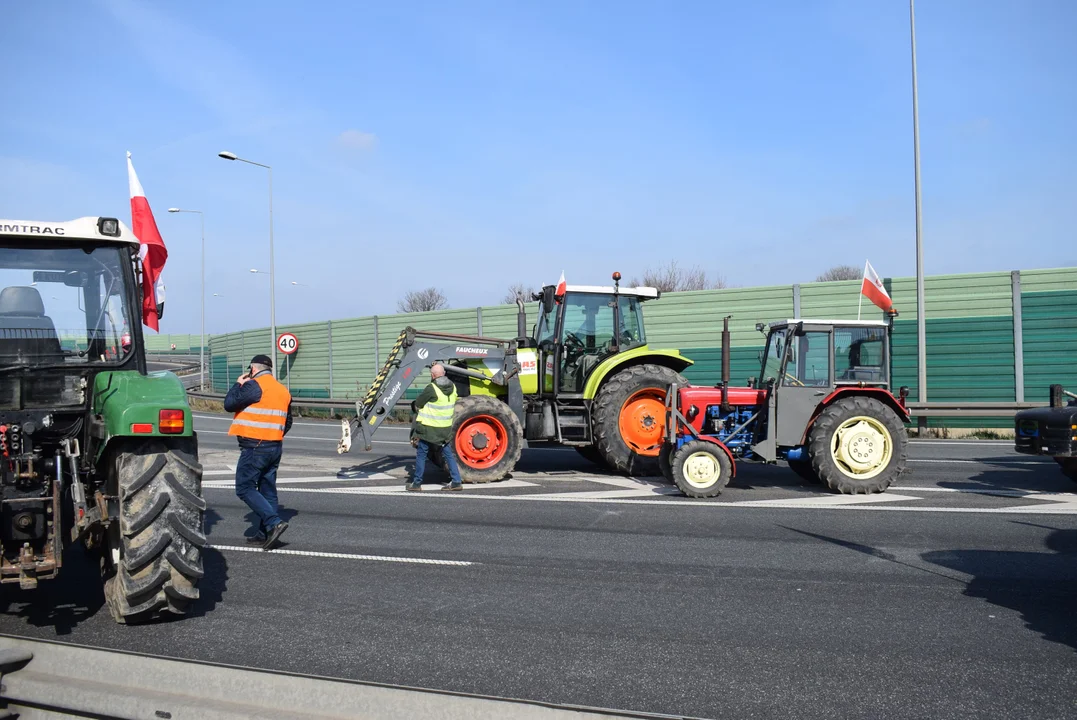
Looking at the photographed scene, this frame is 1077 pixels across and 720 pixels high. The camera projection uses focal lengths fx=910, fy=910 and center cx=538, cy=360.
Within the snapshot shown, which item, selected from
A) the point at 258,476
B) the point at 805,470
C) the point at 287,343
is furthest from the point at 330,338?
the point at 258,476

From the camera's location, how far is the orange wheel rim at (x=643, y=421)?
41.8ft

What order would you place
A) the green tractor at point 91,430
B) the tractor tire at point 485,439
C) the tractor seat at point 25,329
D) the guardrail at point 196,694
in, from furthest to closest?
the tractor tire at point 485,439 < the tractor seat at point 25,329 < the green tractor at point 91,430 < the guardrail at point 196,694

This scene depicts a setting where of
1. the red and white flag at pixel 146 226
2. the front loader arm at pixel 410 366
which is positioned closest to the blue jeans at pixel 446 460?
the front loader arm at pixel 410 366

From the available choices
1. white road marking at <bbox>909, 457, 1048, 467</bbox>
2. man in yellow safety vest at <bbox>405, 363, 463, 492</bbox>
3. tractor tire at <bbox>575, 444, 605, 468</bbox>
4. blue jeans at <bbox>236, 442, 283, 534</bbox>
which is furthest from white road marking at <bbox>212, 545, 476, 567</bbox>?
white road marking at <bbox>909, 457, 1048, 467</bbox>

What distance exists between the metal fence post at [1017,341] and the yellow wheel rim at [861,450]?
371 inches

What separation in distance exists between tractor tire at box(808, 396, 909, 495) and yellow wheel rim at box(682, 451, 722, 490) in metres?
1.29

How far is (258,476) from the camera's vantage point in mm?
8117

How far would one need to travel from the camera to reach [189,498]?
5.49 meters

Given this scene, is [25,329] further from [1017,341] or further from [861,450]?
[1017,341]

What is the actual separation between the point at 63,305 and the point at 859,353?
30.1 feet

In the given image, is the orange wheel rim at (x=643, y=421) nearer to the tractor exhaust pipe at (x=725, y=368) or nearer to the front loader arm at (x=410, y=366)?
the tractor exhaust pipe at (x=725, y=368)

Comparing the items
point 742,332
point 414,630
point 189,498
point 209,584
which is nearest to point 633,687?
point 414,630

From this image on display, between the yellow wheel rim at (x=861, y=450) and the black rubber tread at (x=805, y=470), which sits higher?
the yellow wheel rim at (x=861, y=450)

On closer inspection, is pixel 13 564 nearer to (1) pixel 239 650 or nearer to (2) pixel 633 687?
(1) pixel 239 650
